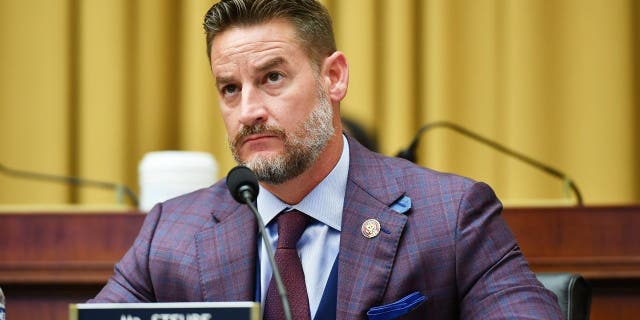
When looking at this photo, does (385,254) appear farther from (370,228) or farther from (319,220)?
(319,220)

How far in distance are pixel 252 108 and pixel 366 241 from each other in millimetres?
315

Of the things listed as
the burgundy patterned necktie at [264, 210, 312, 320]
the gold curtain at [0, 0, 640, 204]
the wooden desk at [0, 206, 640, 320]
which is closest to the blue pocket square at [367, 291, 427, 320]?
the burgundy patterned necktie at [264, 210, 312, 320]

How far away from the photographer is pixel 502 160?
3467 millimetres

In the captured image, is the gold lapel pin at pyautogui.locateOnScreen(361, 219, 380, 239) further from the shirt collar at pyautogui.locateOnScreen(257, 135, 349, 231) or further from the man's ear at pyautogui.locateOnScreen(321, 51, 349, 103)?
the man's ear at pyautogui.locateOnScreen(321, 51, 349, 103)

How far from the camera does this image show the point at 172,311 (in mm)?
1232

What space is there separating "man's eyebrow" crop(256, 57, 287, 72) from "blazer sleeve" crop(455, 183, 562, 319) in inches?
16.4

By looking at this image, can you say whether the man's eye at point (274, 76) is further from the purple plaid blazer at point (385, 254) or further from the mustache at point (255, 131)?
the purple plaid blazer at point (385, 254)

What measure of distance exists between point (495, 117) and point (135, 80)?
1341mm

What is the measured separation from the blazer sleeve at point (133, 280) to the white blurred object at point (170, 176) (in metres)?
0.79

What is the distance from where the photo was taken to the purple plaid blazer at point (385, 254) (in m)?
1.68

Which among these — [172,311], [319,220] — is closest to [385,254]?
[319,220]

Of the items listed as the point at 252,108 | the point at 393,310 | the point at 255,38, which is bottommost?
the point at 393,310

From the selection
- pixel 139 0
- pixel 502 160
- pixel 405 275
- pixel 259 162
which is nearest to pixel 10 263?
pixel 259 162

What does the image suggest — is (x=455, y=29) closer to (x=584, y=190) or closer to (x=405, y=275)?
(x=584, y=190)
